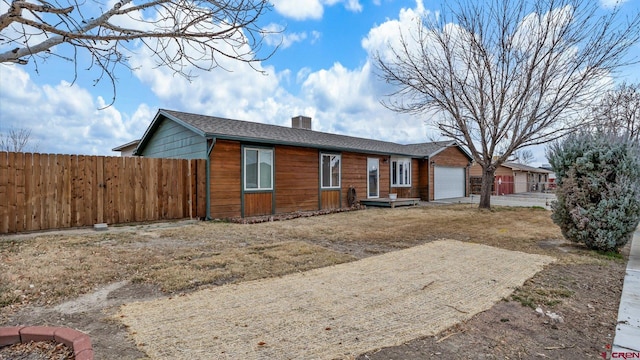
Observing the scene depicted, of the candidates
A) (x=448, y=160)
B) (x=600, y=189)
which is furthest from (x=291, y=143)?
(x=448, y=160)

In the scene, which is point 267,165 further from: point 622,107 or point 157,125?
point 622,107

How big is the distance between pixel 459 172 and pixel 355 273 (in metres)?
19.4

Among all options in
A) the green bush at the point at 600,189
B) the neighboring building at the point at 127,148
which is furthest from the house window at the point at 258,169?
the neighboring building at the point at 127,148

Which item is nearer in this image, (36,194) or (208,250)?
(208,250)

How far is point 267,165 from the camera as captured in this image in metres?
11.1

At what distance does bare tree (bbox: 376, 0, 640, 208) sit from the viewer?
10.5 meters

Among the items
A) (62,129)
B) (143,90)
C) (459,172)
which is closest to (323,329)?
(143,90)

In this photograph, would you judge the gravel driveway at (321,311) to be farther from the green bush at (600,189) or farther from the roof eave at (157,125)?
the roof eave at (157,125)

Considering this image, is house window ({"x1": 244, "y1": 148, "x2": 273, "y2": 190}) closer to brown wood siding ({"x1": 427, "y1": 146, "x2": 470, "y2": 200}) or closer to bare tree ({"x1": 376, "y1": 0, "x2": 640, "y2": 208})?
bare tree ({"x1": 376, "y1": 0, "x2": 640, "y2": 208})

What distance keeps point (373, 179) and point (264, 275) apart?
39.0 feet

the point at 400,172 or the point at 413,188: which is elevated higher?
the point at 400,172

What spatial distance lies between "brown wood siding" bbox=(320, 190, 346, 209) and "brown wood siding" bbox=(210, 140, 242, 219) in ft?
12.4

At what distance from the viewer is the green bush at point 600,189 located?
576cm

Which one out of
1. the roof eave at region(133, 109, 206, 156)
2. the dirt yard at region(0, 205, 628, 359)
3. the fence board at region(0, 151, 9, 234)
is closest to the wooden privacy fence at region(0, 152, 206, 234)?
the fence board at region(0, 151, 9, 234)
